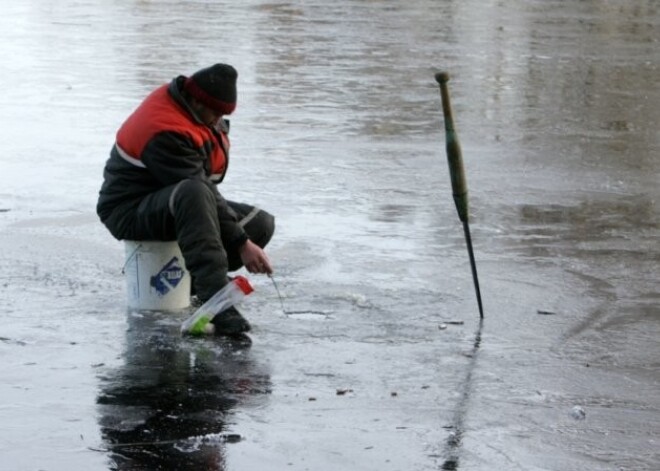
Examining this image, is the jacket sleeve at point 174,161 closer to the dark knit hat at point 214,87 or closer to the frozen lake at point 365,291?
the dark knit hat at point 214,87

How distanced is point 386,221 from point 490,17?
17663 millimetres

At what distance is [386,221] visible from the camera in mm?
9445

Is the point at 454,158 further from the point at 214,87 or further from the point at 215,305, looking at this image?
the point at 215,305

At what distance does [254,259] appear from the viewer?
7051 millimetres

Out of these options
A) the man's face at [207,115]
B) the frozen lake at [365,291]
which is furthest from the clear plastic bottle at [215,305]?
the man's face at [207,115]

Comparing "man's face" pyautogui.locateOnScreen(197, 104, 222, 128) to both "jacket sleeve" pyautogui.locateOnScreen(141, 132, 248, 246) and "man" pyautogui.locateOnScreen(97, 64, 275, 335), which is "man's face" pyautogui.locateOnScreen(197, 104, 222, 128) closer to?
"man" pyautogui.locateOnScreen(97, 64, 275, 335)

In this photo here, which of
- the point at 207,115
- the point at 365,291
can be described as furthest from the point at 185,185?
the point at 365,291

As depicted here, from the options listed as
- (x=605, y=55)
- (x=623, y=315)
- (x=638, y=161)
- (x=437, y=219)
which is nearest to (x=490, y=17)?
(x=605, y=55)

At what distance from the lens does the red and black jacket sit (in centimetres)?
696

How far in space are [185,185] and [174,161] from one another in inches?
5.6

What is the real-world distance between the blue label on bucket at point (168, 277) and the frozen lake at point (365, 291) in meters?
0.17

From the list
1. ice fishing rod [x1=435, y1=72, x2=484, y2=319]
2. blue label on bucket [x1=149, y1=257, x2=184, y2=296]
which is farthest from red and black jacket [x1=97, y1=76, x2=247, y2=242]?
ice fishing rod [x1=435, y1=72, x2=484, y2=319]

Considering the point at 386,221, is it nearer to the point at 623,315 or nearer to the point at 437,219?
the point at 437,219

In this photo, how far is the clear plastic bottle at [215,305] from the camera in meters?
6.76
